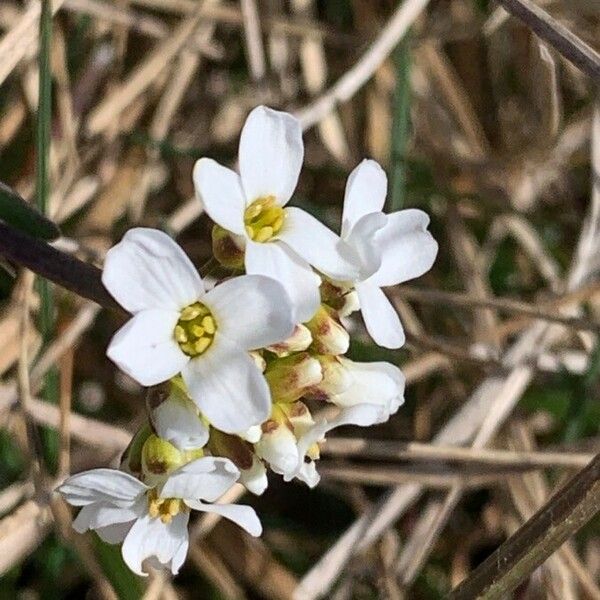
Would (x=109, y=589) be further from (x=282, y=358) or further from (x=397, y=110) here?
(x=397, y=110)

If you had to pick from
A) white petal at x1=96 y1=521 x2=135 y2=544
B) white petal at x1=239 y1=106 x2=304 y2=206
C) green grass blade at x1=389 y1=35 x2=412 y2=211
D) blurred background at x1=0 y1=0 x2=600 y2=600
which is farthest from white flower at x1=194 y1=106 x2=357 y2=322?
green grass blade at x1=389 y1=35 x2=412 y2=211

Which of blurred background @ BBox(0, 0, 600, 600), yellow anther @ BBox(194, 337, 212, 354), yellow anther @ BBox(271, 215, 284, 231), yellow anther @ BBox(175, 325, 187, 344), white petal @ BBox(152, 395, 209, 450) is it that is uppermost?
yellow anther @ BBox(271, 215, 284, 231)

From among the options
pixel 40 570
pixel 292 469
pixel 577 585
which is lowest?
pixel 577 585

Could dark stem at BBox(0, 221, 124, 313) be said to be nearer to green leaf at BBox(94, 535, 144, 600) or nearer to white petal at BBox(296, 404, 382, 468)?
white petal at BBox(296, 404, 382, 468)

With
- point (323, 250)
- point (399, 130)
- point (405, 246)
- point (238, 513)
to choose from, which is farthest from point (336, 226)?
point (238, 513)

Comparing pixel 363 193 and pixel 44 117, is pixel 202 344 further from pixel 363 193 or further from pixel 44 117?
pixel 44 117

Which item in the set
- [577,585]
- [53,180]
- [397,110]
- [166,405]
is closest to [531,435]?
[577,585]
